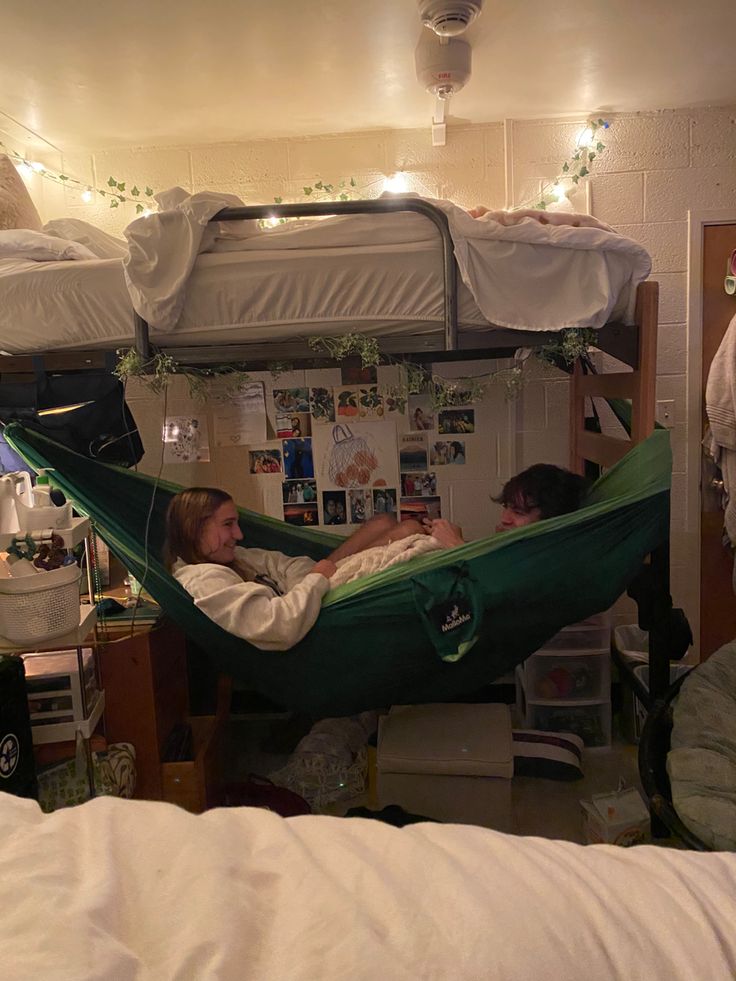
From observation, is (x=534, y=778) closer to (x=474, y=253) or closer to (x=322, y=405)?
(x=322, y=405)

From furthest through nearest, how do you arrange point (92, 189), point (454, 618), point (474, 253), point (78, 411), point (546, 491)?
point (92, 189), point (546, 491), point (78, 411), point (454, 618), point (474, 253)

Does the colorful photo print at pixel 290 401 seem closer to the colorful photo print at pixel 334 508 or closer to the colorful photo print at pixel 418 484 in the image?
the colorful photo print at pixel 334 508

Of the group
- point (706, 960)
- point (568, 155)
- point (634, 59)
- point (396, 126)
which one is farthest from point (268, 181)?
point (706, 960)

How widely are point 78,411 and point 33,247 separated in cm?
43

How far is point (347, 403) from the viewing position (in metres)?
2.30

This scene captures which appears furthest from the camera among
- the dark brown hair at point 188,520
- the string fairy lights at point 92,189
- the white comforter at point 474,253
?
the string fairy lights at point 92,189

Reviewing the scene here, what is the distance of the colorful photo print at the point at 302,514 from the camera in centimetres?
237

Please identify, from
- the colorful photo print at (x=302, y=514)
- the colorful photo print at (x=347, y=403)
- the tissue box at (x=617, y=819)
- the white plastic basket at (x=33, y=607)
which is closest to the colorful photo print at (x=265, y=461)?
the colorful photo print at (x=302, y=514)

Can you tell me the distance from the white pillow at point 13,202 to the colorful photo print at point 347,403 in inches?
42.8

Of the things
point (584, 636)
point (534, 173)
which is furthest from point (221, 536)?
point (534, 173)

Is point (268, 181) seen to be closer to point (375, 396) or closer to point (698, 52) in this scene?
point (375, 396)

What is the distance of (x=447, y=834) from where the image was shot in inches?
26.6


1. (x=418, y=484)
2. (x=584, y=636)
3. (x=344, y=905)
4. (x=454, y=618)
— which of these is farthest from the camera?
(x=418, y=484)

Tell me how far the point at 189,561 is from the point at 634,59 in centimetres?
202
